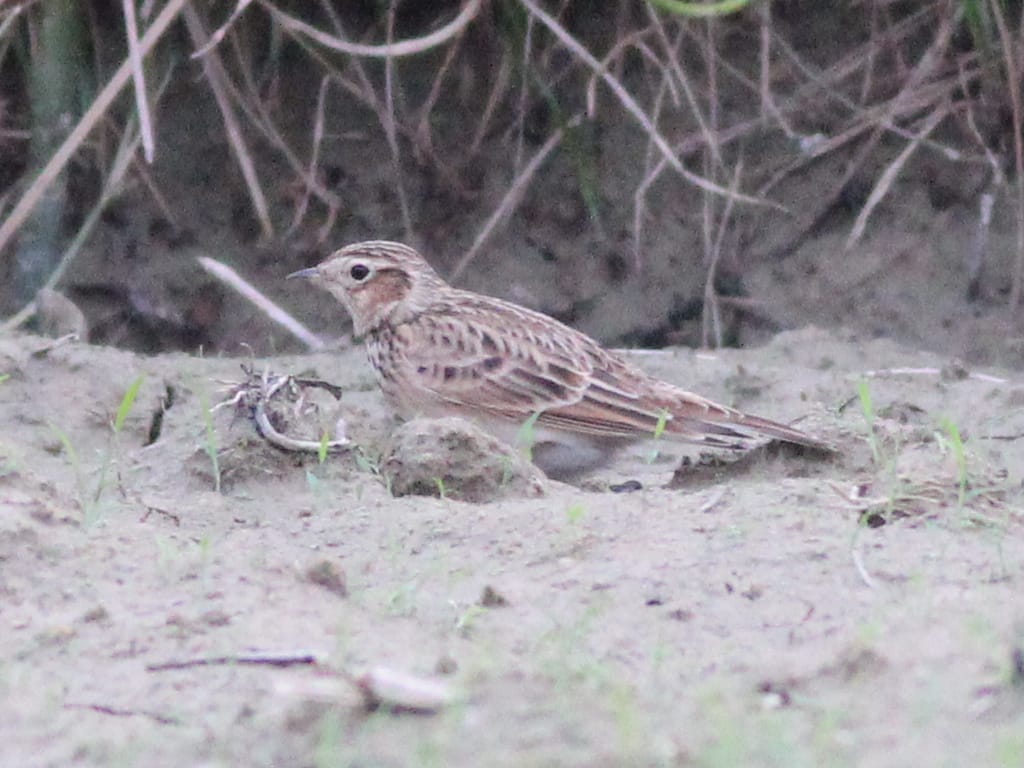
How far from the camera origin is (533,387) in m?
6.01

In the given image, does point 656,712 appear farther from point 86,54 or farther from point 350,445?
point 86,54

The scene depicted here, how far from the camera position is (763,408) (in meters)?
6.41

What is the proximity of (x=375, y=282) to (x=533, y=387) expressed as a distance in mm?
937

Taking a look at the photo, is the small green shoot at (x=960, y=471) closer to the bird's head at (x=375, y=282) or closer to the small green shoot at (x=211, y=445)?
the small green shoot at (x=211, y=445)

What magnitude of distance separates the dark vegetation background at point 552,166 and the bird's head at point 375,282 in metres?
0.59

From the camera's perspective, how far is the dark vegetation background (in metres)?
7.40

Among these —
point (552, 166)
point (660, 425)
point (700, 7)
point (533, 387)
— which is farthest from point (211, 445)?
point (552, 166)

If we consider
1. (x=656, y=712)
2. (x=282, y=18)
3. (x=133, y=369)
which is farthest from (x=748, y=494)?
(x=282, y=18)

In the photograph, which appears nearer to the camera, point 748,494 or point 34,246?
point 748,494

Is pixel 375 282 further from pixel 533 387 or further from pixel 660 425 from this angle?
pixel 660 425

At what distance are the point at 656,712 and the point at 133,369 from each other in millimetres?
3746

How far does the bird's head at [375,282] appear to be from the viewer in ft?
21.6

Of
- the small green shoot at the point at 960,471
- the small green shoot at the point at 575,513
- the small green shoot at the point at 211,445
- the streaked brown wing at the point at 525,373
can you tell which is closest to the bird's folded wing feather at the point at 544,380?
the streaked brown wing at the point at 525,373

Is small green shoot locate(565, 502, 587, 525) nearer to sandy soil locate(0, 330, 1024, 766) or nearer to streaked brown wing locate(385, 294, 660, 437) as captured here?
sandy soil locate(0, 330, 1024, 766)
